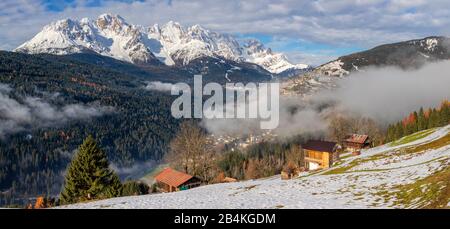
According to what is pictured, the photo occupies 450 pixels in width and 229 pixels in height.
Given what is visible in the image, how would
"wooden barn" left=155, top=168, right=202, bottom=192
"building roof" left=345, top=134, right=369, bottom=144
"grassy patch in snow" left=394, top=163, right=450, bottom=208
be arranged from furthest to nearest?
1. "building roof" left=345, top=134, right=369, bottom=144
2. "wooden barn" left=155, top=168, right=202, bottom=192
3. "grassy patch in snow" left=394, top=163, right=450, bottom=208

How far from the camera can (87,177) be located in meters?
77.3

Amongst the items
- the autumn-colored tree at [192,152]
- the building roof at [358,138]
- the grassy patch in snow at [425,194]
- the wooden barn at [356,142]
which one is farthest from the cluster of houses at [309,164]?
the grassy patch in snow at [425,194]

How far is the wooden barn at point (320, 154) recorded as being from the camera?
115 meters

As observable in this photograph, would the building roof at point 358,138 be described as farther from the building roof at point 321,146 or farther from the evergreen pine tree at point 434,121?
the building roof at point 321,146

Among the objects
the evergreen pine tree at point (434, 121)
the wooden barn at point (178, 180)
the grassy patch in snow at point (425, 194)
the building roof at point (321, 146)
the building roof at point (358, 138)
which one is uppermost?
the grassy patch in snow at point (425, 194)

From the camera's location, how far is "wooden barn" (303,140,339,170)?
11538 centimetres

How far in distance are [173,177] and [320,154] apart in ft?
137

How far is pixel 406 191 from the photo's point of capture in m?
33.5

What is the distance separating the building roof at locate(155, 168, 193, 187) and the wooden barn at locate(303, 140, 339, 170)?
3704 centimetres

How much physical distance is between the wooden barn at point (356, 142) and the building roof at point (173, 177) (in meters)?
81.1

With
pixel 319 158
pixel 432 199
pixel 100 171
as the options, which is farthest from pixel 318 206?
pixel 319 158

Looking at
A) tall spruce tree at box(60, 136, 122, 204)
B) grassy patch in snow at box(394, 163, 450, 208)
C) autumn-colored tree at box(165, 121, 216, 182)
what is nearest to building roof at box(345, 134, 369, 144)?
autumn-colored tree at box(165, 121, 216, 182)

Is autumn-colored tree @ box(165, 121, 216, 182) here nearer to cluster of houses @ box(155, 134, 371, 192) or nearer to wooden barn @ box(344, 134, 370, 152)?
cluster of houses @ box(155, 134, 371, 192)

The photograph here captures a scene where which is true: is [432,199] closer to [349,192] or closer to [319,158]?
[349,192]
